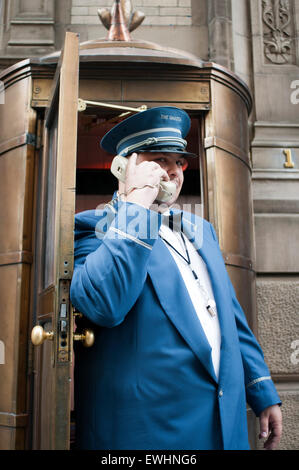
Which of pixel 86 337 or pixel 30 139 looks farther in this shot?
pixel 30 139

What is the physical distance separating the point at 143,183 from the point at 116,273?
1.27ft

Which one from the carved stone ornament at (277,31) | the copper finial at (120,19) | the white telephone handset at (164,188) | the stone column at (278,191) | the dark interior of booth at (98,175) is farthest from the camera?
the carved stone ornament at (277,31)

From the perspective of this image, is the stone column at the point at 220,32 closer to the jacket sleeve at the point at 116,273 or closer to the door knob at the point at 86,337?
the jacket sleeve at the point at 116,273

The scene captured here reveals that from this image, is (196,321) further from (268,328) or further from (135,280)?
(268,328)

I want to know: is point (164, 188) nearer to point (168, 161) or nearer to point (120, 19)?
point (168, 161)

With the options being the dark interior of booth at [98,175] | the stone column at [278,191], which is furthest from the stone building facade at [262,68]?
the dark interior of booth at [98,175]

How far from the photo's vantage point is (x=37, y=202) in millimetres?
3246

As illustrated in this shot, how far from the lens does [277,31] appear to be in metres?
4.66

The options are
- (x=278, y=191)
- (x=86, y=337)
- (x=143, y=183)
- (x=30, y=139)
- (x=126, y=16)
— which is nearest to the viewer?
(x=86, y=337)

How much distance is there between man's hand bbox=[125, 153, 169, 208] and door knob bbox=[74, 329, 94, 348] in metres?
0.48

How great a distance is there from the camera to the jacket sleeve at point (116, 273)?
158 centimetres

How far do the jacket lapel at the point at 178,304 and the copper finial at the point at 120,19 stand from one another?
94.7 inches

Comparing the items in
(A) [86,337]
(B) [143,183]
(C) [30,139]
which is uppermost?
(C) [30,139]

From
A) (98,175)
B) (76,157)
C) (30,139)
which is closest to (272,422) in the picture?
(76,157)
